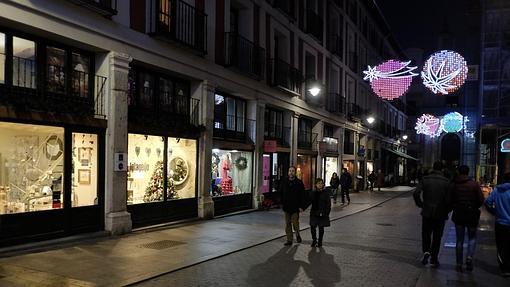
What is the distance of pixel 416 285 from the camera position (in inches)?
300

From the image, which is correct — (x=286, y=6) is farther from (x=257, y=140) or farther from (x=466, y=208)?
(x=466, y=208)

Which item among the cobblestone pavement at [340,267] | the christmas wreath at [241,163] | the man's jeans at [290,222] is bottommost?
the cobblestone pavement at [340,267]

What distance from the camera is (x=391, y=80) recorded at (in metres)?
21.1

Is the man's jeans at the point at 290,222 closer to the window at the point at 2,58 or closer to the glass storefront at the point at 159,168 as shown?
the glass storefront at the point at 159,168

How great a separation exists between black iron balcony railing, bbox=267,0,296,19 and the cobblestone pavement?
414 inches

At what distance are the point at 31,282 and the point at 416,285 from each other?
5.70 metres

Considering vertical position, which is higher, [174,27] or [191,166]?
[174,27]

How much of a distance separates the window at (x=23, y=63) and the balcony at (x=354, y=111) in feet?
79.4

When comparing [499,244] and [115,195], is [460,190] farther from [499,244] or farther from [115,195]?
[115,195]

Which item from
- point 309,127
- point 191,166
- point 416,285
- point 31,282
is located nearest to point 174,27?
point 191,166

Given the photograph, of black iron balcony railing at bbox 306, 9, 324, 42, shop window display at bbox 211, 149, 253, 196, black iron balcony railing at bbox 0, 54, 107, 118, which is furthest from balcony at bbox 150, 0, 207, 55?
black iron balcony railing at bbox 306, 9, 324, 42

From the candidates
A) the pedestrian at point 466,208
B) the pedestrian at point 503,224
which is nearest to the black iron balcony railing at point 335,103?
the pedestrian at point 466,208

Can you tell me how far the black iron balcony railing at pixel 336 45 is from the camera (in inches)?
1106

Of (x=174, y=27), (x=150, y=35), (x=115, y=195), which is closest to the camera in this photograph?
(x=115, y=195)
